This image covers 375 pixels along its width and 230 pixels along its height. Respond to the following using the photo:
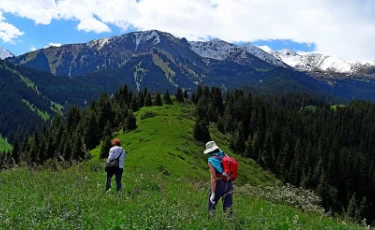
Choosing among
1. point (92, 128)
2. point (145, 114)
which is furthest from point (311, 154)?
point (92, 128)

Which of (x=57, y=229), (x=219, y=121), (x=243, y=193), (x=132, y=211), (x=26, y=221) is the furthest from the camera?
(x=219, y=121)

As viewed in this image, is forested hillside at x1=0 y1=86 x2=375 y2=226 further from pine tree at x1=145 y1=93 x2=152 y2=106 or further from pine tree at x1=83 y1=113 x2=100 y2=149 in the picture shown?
pine tree at x1=145 y1=93 x2=152 y2=106

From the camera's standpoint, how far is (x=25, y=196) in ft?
44.3

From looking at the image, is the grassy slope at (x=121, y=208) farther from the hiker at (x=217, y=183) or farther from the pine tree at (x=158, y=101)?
the pine tree at (x=158, y=101)

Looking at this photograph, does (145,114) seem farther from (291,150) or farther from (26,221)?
(26,221)

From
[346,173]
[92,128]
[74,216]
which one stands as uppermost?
[74,216]

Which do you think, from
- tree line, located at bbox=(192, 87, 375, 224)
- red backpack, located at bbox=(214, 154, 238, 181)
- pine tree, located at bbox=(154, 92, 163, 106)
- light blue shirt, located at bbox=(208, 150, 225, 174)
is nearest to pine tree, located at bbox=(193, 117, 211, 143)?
tree line, located at bbox=(192, 87, 375, 224)

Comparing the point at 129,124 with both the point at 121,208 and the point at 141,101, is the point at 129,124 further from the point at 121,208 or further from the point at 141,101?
the point at 121,208

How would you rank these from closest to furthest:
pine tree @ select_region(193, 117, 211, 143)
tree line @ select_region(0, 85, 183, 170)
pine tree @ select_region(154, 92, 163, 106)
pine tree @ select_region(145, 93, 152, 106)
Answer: pine tree @ select_region(193, 117, 211, 143) < tree line @ select_region(0, 85, 183, 170) < pine tree @ select_region(145, 93, 152, 106) < pine tree @ select_region(154, 92, 163, 106)

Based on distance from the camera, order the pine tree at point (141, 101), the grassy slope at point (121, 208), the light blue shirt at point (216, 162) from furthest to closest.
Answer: the pine tree at point (141, 101) < the light blue shirt at point (216, 162) < the grassy slope at point (121, 208)

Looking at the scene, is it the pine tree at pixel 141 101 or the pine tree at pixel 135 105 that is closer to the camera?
the pine tree at pixel 135 105

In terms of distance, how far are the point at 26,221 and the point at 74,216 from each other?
49.7 inches

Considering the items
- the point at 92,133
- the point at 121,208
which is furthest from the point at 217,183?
the point at 92,133

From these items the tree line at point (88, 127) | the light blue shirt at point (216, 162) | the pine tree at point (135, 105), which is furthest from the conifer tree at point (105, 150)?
the light blue shirt at point (216, 162)
